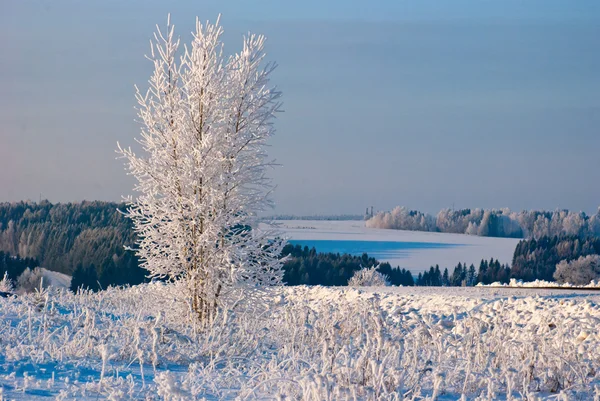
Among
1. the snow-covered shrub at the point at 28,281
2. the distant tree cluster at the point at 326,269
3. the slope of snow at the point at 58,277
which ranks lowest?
the slope of snow at the point at 58,277

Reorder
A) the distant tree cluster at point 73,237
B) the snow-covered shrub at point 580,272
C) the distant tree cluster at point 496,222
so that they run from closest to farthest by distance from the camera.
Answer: the snow-covered shrub at point 580,272 → the distant tree cluster at point 73,237 → the distant tree cluster at point 496,222

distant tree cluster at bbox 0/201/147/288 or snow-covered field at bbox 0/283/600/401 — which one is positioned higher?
snow-covered field at bbox 0/283/600/401

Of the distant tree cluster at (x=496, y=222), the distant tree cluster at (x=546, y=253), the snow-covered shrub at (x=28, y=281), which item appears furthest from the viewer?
the distant tree cluster at (x=496, y=222)

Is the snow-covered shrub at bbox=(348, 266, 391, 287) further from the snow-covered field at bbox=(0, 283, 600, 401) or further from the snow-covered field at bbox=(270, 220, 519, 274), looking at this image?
the snow-covered field at bbox=(0, 283, 600, 401)

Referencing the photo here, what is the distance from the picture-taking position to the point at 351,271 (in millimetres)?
73062

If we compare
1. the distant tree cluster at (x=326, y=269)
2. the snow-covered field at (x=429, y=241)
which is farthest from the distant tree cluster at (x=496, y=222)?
the distant tree cluster at (x=326, y=269)

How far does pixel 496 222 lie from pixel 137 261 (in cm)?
9847

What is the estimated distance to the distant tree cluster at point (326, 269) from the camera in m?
69.8

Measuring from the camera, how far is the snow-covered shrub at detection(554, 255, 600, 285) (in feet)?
137

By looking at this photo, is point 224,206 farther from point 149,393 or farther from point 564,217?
point 564,217

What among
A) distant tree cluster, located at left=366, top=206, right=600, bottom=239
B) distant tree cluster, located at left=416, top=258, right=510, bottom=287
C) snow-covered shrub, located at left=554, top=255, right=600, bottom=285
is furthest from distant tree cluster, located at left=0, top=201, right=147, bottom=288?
distant tree cluster, located at left=366, top=206, right=600, bottom=239

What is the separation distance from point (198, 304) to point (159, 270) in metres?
0.83

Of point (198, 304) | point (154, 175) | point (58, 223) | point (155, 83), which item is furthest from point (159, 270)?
point (58, 223)

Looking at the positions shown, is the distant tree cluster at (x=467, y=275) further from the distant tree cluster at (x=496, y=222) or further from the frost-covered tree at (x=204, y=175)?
the frost-covered tree at (x=204, y=175)
